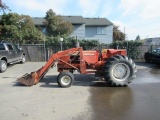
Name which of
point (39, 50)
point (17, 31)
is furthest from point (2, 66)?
point (17, 31)

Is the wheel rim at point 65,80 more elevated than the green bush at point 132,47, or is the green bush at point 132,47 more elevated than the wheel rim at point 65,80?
the green bush at point 132,47

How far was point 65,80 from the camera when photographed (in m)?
8.76

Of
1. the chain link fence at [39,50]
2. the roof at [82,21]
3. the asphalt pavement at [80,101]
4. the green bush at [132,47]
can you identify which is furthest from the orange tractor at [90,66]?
the roof at [82,21]

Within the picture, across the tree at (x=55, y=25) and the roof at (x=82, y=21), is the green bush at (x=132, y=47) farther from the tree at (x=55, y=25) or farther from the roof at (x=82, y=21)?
the roof at (x=82, y=21)

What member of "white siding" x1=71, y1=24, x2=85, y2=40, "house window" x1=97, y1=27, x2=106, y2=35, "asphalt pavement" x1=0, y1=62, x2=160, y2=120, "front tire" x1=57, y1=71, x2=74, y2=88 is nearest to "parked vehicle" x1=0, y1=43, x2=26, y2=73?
"asphalt pavement" x1=0, y1=62, x2=160, y2=120

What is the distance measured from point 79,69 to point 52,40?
36.7 feet

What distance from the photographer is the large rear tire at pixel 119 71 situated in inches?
341

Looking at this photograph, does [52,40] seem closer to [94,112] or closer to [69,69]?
[69,69]

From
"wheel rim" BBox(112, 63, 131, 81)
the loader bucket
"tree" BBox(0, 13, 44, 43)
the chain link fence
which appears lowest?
the loader bucket

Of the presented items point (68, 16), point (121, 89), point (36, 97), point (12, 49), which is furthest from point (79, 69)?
point (68, 16)

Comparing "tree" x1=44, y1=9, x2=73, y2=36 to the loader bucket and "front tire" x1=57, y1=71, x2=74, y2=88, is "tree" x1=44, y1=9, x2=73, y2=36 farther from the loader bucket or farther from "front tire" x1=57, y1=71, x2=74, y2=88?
"front tire" x1=57, y1=71, x2=74, y2=88

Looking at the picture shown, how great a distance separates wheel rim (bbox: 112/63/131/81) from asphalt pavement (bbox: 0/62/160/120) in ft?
1.54

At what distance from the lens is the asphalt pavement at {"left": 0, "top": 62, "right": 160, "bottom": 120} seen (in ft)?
18.3

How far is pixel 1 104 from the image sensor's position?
6570 millimetres
